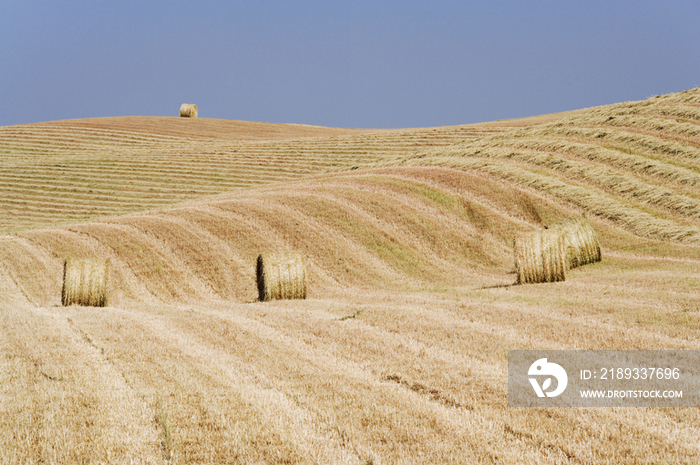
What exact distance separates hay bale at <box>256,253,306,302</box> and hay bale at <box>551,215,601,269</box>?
772cm

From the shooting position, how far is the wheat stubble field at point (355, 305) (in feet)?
20.1

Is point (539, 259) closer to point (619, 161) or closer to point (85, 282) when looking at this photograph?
point (85, 282)

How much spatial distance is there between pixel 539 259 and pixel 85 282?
37.4 ft

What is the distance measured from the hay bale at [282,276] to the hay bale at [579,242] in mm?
7717

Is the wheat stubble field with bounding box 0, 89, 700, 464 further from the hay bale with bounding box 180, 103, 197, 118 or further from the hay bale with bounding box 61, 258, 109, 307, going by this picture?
the hay bale with bounding box 180, 103, 197, 118

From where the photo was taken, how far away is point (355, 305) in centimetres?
1362

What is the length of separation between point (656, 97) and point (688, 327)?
2867cm

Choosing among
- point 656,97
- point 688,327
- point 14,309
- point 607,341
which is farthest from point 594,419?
point 656,97

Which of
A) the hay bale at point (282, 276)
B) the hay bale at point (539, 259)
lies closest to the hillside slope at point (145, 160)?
the hay bale at point (282, 276)

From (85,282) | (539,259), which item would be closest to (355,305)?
(539,259)

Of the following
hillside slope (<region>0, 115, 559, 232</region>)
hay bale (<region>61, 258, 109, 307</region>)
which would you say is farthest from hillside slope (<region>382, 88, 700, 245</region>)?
hay bale (<region>61, 258, 109, 307</region>)

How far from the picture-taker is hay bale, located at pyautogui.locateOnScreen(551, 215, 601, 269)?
714 inches

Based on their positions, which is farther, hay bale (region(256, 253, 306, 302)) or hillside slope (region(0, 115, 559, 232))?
hillside slope (region(0, 115, 559, 232))

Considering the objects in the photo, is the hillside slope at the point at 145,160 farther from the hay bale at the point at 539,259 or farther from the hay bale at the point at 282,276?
the hay bale at the point at 539,259
